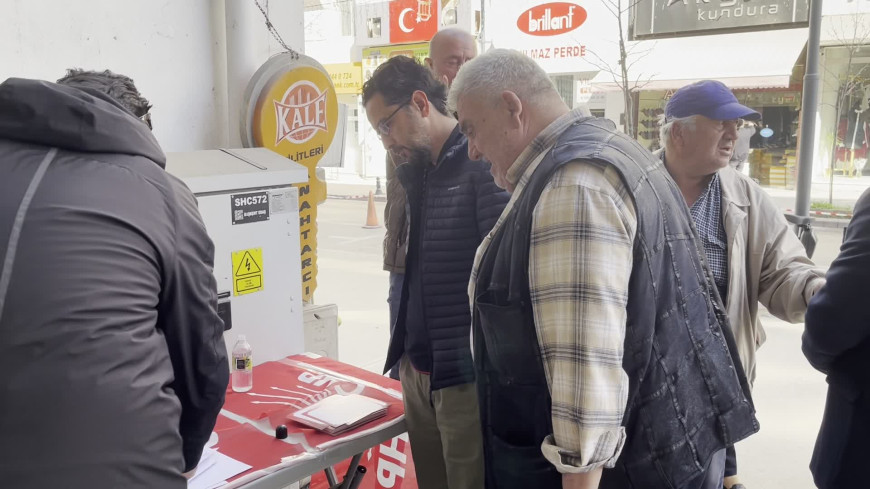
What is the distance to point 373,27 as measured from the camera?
2041cm

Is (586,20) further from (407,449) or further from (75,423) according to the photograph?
(75,423)

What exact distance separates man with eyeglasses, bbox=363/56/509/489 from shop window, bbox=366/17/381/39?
18.8 meters

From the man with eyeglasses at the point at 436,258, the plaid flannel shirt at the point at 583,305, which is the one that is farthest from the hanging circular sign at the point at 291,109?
the plaid flannel shirt at the point at 583,305

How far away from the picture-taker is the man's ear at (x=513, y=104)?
1553mm

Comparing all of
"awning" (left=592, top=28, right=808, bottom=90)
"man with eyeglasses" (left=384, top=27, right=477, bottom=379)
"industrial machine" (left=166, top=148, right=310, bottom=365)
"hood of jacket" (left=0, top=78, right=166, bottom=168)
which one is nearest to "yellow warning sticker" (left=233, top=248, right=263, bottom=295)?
"industrial machine" (left=166, top=148, right=310, bottom=365)

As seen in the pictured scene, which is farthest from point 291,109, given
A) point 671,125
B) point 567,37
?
point 567,37

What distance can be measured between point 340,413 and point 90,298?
1116mm

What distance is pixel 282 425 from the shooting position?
208cm

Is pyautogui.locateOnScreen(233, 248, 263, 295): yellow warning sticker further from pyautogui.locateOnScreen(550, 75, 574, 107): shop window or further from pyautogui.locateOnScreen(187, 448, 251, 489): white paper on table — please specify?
pyautogui.locateOnScreen(550, 75, 574, 107): shop window

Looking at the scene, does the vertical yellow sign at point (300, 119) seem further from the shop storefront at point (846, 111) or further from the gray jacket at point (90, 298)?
the shop storefront at point (846, 111)

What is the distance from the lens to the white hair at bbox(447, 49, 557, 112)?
157 cm

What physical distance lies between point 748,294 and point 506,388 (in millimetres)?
1219

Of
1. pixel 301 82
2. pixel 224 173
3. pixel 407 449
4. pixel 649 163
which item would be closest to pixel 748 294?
pixel 649 163

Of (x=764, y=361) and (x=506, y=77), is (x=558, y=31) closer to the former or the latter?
(x=764, y=361)
